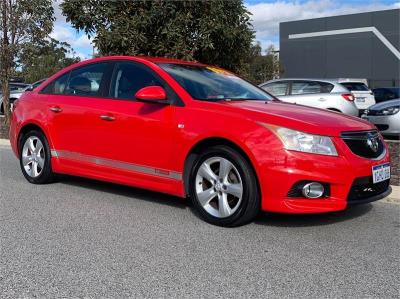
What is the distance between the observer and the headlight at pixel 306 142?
461 cm

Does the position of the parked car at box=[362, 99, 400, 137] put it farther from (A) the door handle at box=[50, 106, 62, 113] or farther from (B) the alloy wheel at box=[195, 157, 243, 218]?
(A) the door handle at box=[50, 106, 62, 113]

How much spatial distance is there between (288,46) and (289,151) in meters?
47.3

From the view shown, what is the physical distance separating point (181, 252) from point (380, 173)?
2042 mm

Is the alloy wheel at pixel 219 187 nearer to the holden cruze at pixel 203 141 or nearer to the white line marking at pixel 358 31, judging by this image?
the holden cruze at pixel 203 141

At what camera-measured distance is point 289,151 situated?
181 inches

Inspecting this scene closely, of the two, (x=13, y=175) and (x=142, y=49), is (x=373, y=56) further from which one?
(x=13, y=175)

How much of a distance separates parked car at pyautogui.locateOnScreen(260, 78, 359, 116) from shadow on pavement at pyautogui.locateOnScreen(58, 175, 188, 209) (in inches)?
239

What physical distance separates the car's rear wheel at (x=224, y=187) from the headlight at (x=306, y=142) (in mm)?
421

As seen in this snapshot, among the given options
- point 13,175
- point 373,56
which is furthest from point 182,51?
point 373,56

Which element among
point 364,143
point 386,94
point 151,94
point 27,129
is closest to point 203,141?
point 151,94

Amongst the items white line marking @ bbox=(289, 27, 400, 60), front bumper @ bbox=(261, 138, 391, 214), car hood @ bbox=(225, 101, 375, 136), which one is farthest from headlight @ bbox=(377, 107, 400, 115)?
white line marking @ bbox=(289, 27, 400, 60)

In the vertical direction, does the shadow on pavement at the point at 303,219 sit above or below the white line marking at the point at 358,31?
below

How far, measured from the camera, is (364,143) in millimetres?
4938

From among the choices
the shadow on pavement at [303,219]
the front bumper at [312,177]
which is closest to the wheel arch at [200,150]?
the front bumper at [312,177]
